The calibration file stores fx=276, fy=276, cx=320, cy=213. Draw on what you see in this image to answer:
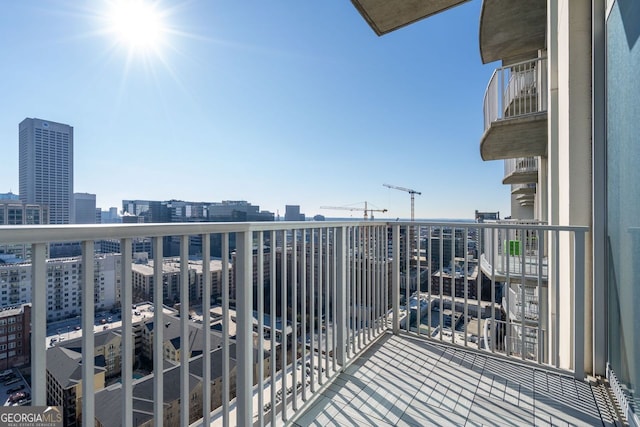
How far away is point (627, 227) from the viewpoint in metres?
1.40

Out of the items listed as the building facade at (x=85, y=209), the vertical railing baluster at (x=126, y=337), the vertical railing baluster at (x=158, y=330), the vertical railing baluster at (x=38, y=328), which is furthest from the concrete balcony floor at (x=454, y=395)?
the building facade at (x=85, y=209)

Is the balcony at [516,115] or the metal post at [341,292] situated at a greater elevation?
the balcony at [516,115]

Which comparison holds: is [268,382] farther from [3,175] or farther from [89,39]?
[3,175]

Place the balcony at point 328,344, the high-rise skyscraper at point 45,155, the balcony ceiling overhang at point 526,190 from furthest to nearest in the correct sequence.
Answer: the balcony ceiling overhang at point 526,190
the high-rise skyscraper at point 45,155
the balcony at point 328,344

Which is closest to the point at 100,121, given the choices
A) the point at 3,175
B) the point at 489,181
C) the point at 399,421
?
the point at 3,175

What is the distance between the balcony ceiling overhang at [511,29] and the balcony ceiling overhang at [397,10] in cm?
332

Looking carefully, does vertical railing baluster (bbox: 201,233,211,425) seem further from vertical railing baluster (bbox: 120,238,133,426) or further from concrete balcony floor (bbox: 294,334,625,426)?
concrete balcony floor (bbox: 294,334,625,426)

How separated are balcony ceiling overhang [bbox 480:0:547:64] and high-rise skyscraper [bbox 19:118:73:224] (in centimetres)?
1017

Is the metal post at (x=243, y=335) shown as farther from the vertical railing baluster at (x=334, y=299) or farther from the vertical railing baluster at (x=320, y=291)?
the vertical railing baluster at (x=334, y=299)

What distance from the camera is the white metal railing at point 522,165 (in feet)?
22.9

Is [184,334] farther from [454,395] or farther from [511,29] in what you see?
[511,29]

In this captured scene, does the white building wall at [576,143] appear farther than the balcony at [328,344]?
Yes

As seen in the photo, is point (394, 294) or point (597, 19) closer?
point (597, 19)

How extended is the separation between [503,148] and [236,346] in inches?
213
